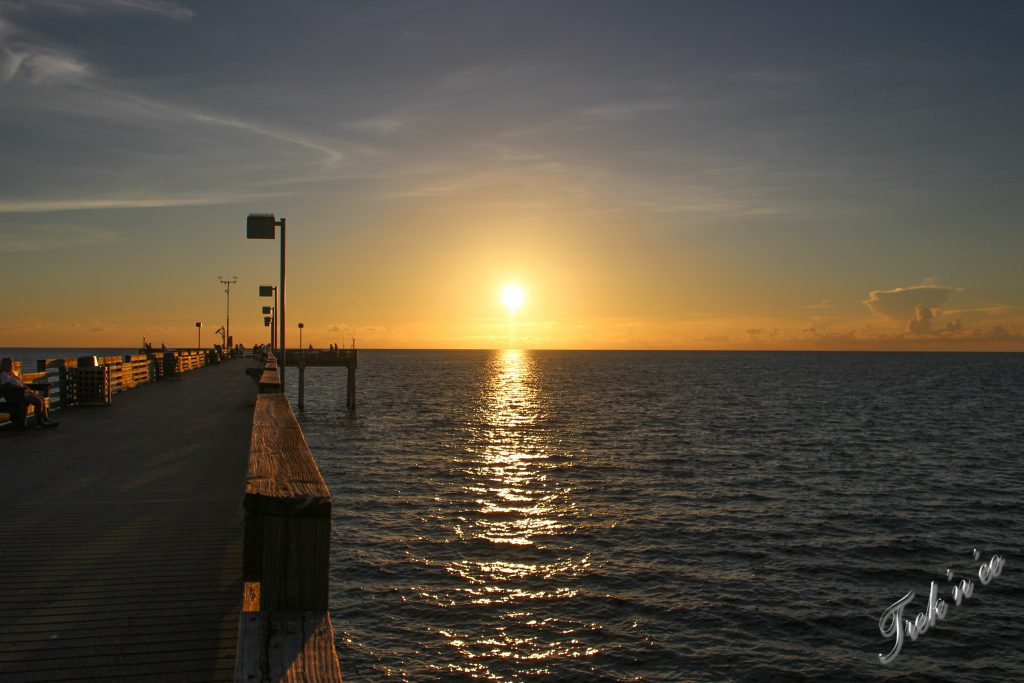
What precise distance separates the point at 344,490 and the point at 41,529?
18.0 m

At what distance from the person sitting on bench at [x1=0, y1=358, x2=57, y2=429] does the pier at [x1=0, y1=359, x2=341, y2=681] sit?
2973mm

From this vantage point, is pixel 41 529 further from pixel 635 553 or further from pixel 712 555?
pixel 712 555

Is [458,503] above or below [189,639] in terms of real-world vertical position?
below

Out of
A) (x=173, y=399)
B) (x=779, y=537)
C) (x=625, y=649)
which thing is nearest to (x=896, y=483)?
(x=779, y=537)

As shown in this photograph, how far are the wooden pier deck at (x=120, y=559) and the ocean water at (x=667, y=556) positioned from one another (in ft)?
14.5

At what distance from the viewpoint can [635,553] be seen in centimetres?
1881

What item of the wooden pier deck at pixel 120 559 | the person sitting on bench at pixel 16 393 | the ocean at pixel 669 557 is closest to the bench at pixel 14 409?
the person sitting on bench at pixel 16 393

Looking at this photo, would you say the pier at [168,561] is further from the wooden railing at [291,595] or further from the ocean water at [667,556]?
the ocean water at [667,556]

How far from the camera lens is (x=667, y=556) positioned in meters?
18.6

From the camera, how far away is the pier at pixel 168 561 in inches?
123

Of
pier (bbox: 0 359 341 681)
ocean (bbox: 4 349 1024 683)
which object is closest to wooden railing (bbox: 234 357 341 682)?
pier (bbox: 0 359 341 681)

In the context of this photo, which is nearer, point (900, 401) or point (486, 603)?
point (486, 603)

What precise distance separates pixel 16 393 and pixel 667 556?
15.7 m

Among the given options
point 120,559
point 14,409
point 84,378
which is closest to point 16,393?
point 14,409
